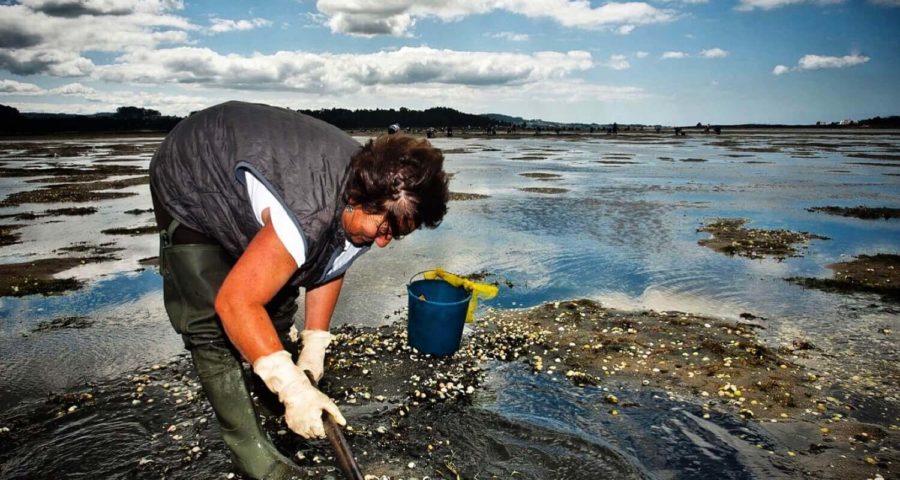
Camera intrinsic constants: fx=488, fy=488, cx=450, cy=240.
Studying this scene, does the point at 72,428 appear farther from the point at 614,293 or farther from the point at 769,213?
the point at 769,213

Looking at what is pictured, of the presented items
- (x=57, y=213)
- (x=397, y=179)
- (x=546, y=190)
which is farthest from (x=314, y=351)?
(x=546, y=190)

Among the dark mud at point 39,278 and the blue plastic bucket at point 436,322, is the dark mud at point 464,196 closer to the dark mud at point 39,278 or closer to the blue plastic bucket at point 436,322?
the dark mud at point 39,278

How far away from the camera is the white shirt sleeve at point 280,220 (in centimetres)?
244

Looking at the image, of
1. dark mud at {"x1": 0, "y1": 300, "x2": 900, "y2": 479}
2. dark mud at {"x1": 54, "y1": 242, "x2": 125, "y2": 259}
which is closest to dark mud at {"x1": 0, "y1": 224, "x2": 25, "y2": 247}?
dark mud at {"x1": 54, "y1": 242, "x2": 125, "y2": 259}

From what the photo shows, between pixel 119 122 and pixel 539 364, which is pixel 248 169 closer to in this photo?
pixel 539 364

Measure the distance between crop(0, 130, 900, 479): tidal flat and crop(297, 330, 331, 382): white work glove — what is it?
34.3 inches

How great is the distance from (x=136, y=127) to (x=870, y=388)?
14113 cm

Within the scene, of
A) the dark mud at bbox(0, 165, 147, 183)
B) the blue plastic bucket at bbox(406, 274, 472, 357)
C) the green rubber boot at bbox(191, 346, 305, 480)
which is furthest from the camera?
the dark mud at bbox(0, 165, 147, 183)

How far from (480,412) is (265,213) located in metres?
3.14

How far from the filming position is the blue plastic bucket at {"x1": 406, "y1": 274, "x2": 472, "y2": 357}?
220 inches

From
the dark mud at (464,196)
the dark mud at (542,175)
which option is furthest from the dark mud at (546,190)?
the dark mud at (542,175)

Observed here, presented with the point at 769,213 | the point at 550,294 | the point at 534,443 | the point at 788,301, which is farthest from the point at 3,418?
the point at 769,213

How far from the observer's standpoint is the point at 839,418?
4691 mm

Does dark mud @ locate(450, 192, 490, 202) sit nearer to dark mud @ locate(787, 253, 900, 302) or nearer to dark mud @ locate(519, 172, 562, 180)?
dark mud @ locate(519, 172, 562, 180)
